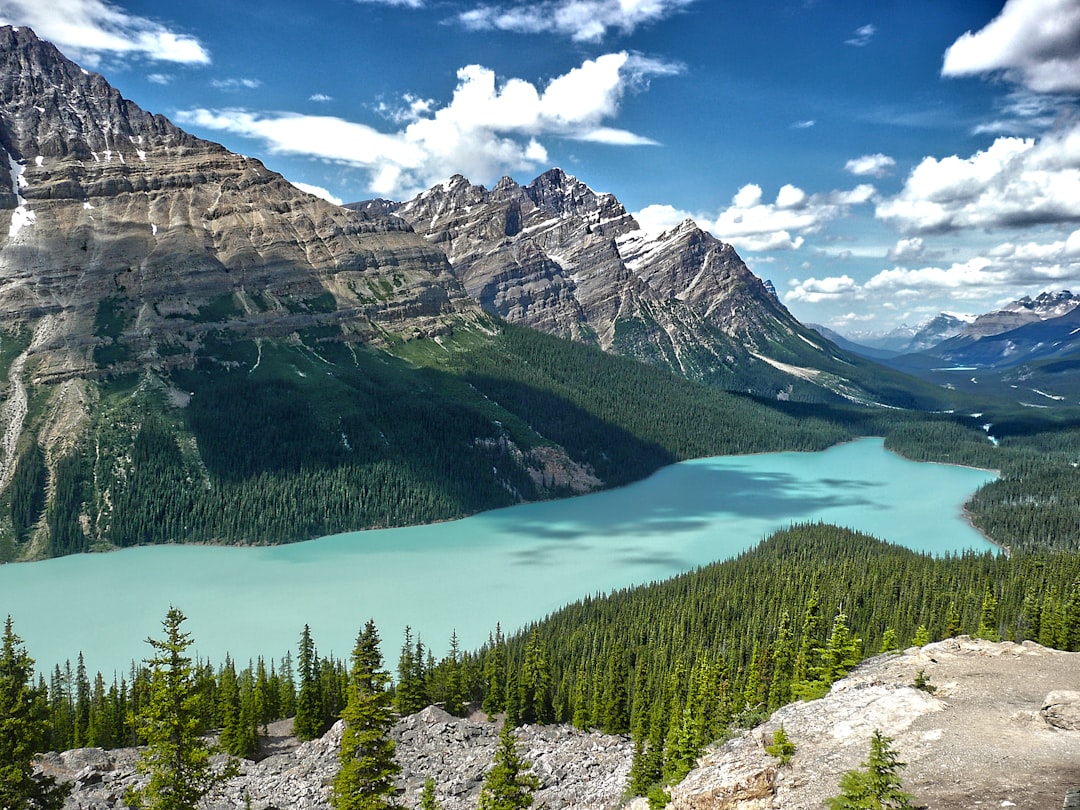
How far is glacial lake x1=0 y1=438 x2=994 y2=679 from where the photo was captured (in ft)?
294

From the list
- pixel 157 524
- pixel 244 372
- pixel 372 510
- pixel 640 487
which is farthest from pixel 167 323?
pixel 640 487

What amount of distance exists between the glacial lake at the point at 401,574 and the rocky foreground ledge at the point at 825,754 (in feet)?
111

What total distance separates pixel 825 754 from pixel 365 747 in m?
18.7

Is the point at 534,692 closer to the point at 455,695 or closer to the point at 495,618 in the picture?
the point at 455,695

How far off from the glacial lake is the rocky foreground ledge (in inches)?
1334

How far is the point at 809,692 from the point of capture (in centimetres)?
3847

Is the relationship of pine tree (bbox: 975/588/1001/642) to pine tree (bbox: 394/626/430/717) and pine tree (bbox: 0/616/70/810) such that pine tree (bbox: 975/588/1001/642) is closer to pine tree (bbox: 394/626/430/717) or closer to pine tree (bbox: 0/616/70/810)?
pine tree (bbox: 394/626/430/717)

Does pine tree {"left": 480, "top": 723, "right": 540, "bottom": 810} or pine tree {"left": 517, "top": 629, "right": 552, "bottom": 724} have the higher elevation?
pine tree {"left": 480, "top": 723, "right": 540, "bottom": 810}

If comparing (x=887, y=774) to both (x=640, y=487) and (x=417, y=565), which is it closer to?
(x=417, y=565)

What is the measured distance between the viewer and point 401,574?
115m

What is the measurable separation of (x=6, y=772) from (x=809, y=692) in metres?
36.3

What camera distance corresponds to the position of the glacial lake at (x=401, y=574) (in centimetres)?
8956

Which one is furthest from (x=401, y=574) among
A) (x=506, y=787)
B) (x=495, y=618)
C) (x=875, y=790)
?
(x=875, y=790)

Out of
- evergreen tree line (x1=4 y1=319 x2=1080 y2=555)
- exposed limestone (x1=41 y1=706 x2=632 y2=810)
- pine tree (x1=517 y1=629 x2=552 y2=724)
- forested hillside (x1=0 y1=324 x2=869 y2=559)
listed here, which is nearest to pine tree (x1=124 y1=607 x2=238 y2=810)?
exposed limestone (x1=41 y1=706 x2=632 y2=810)
